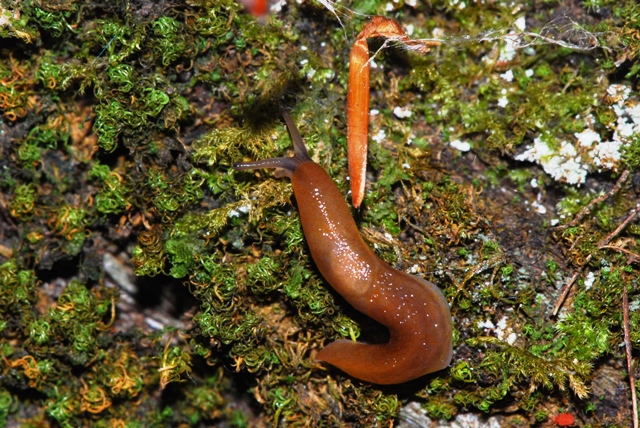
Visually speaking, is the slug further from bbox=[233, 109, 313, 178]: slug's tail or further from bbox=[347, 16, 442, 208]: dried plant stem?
bbox=[347, 16, 442, 208]: dried plant stem

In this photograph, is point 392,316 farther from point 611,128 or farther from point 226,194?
point 611,128

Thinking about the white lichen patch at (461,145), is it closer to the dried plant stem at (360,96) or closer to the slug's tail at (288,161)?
the dried plant stem at (360,96)

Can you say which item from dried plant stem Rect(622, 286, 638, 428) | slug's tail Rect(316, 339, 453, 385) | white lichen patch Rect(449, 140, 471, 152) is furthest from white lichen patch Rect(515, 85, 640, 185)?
slug's tail Rect(316, 339, 453, 385)

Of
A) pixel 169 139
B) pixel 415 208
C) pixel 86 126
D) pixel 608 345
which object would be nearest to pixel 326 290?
pixel 415 208

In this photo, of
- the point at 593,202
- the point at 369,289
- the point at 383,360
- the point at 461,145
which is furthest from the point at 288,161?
the point at 593,202

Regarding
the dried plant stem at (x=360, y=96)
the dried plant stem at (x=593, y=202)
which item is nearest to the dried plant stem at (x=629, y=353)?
the dried plant stem at (x=593, y=202)
